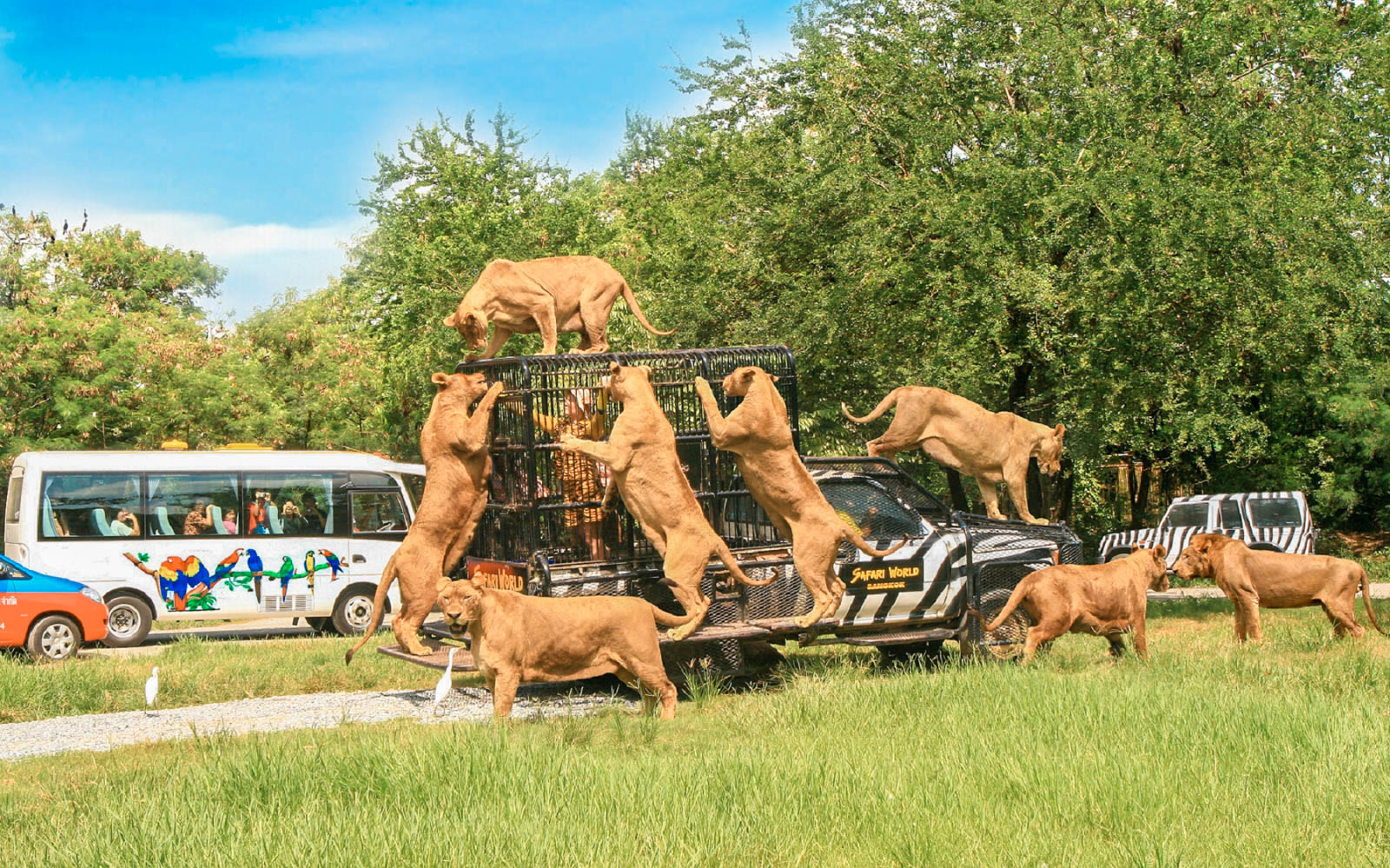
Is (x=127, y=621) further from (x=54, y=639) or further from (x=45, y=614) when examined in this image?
(x=45, y=614)

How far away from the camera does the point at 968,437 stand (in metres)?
11.2

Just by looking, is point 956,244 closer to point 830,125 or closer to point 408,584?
point 830,125

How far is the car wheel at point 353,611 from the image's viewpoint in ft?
64.4

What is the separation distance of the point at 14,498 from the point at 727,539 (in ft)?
41.7

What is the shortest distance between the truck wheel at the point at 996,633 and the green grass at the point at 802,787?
2.09 meters

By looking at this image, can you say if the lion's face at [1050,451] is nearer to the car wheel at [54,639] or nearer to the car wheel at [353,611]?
the car wheel at [54,639]

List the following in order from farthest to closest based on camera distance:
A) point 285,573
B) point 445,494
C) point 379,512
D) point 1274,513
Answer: point 1274,513 → point 379,512 → point 285,573 → point 445,494

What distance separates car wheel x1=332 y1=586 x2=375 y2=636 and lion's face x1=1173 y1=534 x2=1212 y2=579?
40.6 feet

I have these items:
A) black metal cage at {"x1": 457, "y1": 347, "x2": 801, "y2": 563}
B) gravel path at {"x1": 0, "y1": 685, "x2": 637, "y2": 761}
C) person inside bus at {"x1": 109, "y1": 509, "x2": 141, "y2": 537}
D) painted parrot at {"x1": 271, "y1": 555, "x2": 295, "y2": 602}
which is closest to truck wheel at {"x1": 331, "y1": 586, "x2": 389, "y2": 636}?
painted parrot at {"x1": 271, "y1": 555, "x2": 295, "y2": 602}

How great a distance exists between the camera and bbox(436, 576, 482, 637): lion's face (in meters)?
8.34

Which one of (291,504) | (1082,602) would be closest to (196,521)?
(291,504)

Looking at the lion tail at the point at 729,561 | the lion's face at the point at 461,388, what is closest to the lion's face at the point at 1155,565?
the lion tail at the point at 729,561

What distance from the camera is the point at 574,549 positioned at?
33.1 ft

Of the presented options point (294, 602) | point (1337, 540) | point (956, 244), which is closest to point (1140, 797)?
point (956, 244)
